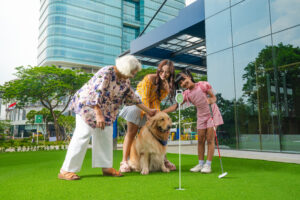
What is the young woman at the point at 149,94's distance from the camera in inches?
145

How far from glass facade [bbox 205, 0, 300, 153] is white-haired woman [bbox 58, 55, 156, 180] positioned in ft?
22.9

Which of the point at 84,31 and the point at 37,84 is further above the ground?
the point at 84,31

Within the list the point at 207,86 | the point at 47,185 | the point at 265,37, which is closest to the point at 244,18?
the point at 265,37

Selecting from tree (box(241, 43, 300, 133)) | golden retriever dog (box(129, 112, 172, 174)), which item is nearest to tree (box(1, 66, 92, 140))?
tree (box(241, 43, 300, 133))

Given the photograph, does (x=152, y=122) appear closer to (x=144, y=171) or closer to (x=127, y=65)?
(x=144, y=171)

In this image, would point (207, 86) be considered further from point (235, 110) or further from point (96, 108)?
point (235, 110)

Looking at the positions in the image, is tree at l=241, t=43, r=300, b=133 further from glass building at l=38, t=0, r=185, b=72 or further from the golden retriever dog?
glass building at l=38, t=0, r=185, b=72

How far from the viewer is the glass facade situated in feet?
26.1

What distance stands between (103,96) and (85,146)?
2.38ft

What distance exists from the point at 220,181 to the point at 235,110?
7.60m

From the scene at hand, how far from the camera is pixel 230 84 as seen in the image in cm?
999

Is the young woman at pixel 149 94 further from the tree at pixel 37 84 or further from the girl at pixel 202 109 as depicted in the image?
the tree at pixel 37 84

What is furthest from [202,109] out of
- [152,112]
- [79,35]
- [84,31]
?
[84,31]

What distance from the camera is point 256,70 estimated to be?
29.8 feet
